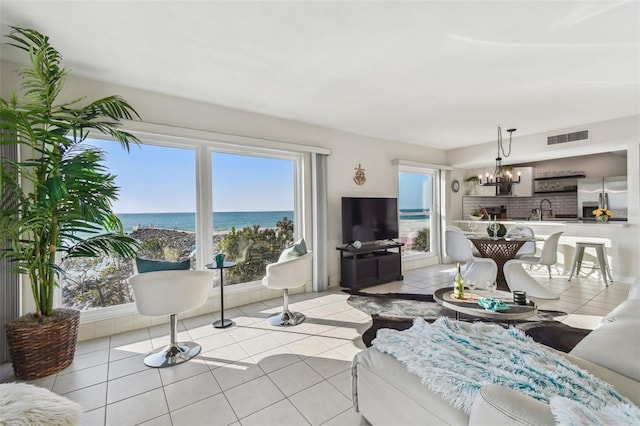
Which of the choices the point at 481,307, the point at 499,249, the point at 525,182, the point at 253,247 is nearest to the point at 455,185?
the point at 525,182

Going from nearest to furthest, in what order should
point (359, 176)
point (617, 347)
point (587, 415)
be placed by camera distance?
point (587, 415)
point (617, 347)
point (359, 176)

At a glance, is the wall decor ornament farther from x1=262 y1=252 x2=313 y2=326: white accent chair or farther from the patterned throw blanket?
the patterned throw blanket

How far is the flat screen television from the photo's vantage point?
15.0 ft

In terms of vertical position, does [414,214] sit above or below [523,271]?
above

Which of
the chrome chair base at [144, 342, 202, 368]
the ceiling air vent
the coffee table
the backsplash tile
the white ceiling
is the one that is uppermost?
the white ceiling

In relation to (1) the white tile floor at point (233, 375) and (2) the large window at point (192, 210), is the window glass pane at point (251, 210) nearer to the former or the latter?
(2) the large window at point (192, 210)

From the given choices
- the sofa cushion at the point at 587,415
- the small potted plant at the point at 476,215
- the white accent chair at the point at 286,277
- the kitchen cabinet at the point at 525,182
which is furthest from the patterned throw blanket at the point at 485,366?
the kitchen cabinet at the point at 525,182

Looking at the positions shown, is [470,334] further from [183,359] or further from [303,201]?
[303,201]

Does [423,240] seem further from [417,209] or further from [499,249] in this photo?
[499,249]

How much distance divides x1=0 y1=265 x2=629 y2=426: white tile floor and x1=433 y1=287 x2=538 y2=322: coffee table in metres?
0.88

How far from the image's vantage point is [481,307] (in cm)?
233

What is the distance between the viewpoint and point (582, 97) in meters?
3.46

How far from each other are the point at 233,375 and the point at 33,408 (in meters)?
1.25

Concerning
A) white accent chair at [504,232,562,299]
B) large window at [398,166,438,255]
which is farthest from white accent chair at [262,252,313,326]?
large window at [398,166,438,255]
